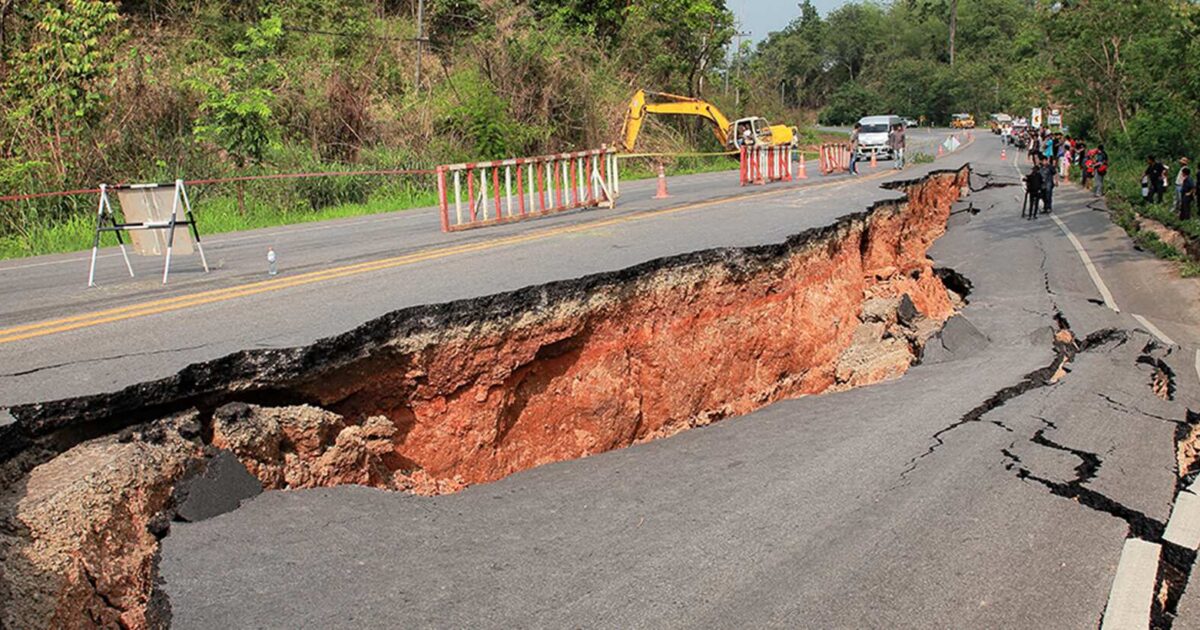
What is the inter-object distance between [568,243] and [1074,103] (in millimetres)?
43674

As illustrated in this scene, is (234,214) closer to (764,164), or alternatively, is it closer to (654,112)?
(764,164)

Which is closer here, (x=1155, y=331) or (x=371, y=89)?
(x=1155, y=331)

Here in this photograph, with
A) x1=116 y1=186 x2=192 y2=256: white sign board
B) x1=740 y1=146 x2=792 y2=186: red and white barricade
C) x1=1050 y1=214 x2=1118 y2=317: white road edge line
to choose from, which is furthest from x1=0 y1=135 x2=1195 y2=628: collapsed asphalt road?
x1=740 y1=146 x2=792 y2=186: red and white barricade

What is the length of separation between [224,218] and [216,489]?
15.6 metres

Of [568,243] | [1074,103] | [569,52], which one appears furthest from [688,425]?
[1074,103]

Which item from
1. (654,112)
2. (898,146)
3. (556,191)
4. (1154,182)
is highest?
(654,112)

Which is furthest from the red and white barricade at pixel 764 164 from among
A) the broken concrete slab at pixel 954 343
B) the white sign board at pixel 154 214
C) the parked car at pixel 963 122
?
the parked car at pixel 963 122

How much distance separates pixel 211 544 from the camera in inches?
177

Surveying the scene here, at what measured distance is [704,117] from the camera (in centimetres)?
3950

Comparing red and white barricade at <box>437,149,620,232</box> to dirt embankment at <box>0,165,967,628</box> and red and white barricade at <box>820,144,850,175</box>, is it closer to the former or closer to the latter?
dirt embankment at <box>0,165,967,628</box>

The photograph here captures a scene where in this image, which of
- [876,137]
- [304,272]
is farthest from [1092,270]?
[876,137]

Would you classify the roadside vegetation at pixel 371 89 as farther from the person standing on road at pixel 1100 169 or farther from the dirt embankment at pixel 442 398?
the dirt embankment at pixel 442 398

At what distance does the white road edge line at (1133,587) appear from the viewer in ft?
13.3

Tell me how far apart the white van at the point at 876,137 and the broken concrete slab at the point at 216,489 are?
3528cm
